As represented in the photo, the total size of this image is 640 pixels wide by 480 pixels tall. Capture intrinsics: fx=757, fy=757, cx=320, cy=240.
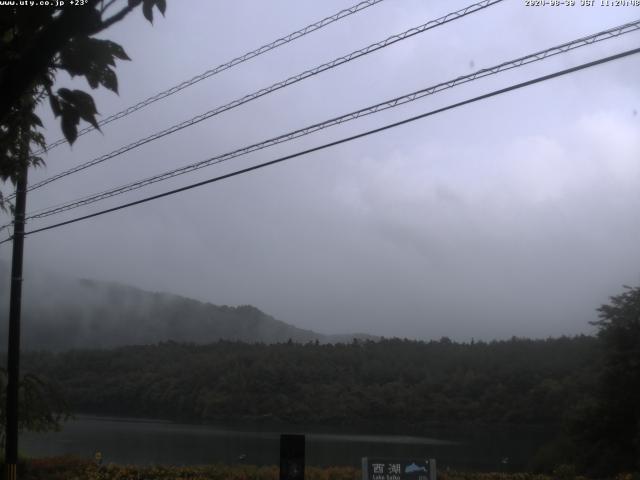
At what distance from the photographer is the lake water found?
2460cm

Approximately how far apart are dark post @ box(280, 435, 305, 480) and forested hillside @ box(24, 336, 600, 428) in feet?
72.5

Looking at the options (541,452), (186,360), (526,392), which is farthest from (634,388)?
(186,360)

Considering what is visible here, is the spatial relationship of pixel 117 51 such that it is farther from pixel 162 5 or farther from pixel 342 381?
pixel 342 381

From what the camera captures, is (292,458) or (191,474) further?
(191,474)

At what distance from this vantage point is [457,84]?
9234 millimetres

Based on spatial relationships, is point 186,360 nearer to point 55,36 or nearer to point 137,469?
point 137,469

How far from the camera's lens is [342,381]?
41.3 m

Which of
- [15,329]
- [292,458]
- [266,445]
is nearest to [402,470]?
[292,458]

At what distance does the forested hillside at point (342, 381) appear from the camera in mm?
33000

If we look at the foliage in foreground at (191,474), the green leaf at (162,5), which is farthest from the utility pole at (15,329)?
the green leaf at (162,5)

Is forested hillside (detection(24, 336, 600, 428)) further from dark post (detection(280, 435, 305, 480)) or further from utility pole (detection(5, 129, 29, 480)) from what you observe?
dark post (detection(280, 435, 305, 480))

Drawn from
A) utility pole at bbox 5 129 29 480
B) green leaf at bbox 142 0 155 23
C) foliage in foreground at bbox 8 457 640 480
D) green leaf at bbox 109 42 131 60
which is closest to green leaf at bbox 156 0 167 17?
green leaf at bbox 142 0 155 23

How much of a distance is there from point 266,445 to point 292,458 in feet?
68.7

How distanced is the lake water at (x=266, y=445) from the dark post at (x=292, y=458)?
12.5 meters
